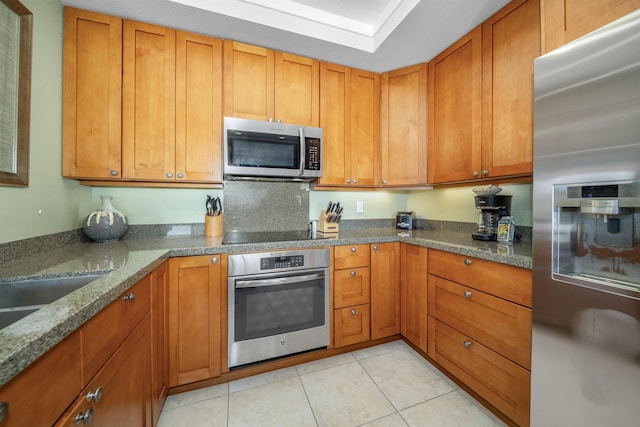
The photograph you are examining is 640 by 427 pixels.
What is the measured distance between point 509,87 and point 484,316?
4.50ft

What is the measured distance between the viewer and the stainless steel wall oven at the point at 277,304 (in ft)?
5.30

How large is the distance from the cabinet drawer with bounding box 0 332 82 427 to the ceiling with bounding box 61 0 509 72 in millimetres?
1861

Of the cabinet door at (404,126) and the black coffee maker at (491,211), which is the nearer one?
the black coffee maker at (491,211)

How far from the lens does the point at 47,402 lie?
541 millimetres

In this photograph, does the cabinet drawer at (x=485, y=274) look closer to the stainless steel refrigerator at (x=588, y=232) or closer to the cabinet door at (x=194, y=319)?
the stainless steel refrigerator at (x=588, y=232)

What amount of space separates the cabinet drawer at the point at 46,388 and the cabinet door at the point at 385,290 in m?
1.71

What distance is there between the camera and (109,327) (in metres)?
0.82

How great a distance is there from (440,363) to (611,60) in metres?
1.80

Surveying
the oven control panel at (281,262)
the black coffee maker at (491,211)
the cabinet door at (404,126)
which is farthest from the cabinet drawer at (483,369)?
the cabinet door at (404,126)

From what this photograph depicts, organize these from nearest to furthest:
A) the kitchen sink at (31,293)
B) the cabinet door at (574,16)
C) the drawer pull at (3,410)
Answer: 1. the drawer pull at (3,410)
2. the kitchen sink at (31,293)
3. the cabinet door at (574,16)

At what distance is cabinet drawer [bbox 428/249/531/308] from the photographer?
1.24 m

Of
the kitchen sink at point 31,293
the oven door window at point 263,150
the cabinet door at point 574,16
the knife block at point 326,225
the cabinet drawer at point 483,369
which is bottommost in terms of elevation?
the cabinet drawer at point 483,369

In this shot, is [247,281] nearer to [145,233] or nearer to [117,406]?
[117,406]

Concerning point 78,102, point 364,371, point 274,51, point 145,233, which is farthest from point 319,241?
point 78,102
